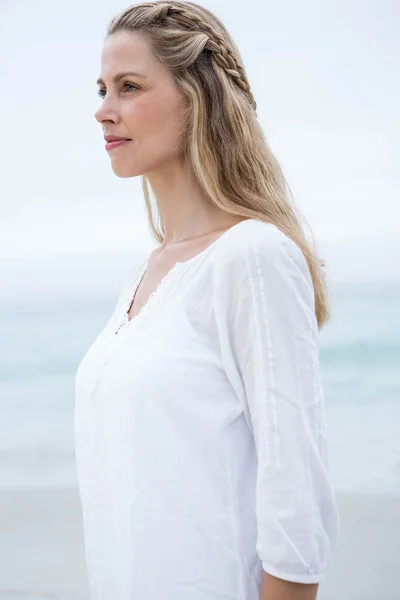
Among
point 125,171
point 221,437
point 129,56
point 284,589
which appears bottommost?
point 284,589

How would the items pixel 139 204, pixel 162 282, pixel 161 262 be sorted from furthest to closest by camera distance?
pixel 139 204
pixel 161 262
pixel 162 282

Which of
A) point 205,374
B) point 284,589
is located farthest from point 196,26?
point 284,589

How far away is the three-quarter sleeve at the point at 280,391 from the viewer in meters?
1.08

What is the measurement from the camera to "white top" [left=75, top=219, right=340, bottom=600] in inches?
43.3

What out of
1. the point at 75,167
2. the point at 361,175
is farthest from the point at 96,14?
the point at 361,175

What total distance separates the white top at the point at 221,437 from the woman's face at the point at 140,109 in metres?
0.21

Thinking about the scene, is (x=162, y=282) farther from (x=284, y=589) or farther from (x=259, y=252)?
(x=284, y=589)

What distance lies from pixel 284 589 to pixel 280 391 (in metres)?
0.25

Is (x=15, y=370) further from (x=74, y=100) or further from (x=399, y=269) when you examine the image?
(x=399, y=269)

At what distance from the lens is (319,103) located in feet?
20.3

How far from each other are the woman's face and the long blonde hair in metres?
0.02

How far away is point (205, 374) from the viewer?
1.17 meters

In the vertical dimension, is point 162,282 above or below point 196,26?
below

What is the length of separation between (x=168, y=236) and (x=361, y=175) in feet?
17.0
